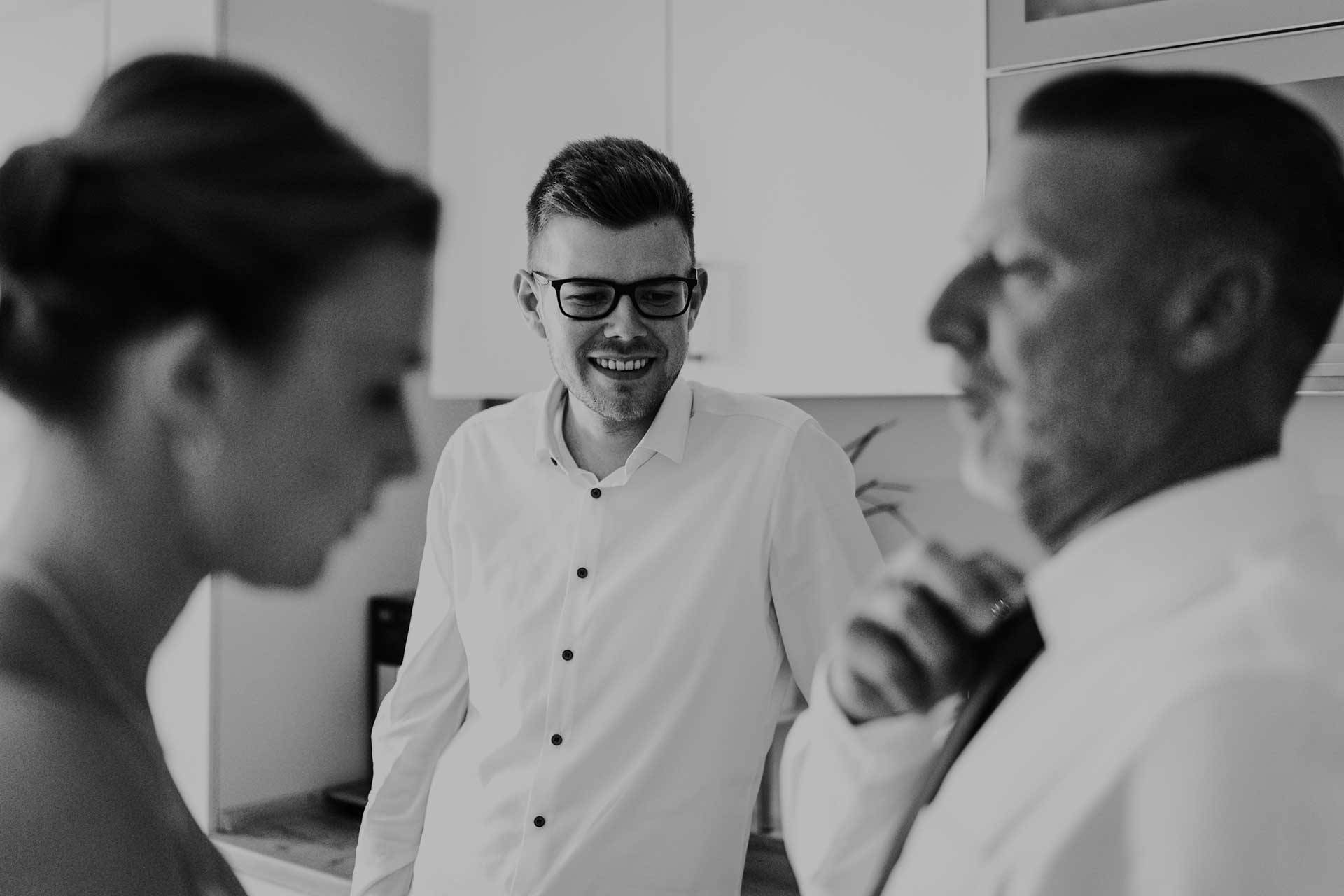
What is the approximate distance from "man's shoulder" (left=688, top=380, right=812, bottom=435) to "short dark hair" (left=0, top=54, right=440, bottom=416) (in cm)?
79

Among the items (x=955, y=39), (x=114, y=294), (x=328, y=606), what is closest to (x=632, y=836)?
(x=114, y=294)

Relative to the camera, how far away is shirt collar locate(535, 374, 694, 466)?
1.26 metres

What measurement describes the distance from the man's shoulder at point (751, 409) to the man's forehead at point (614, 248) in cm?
23

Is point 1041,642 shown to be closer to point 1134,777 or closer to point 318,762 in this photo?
point 1134,777

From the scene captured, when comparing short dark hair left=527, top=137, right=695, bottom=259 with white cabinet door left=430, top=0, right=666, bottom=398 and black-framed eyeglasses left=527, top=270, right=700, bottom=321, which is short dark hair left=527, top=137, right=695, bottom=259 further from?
white cabinet door left=430, top=0, right=666, bottom=398

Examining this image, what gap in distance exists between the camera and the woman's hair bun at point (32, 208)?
45 centimetres

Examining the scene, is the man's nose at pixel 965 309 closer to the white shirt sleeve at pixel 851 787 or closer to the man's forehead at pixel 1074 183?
the man's forehead at pixel 1074 183

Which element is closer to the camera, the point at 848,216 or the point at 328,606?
the point at 848,216

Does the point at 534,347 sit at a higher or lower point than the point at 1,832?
higher

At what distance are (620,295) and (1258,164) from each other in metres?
0.56

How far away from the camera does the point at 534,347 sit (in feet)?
7.03

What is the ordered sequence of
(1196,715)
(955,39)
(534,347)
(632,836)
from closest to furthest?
(1196,715)
(632,836)
(955,39)
(534,347)

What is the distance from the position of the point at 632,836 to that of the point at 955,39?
104 centimetres

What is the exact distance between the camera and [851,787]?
0.53 m
